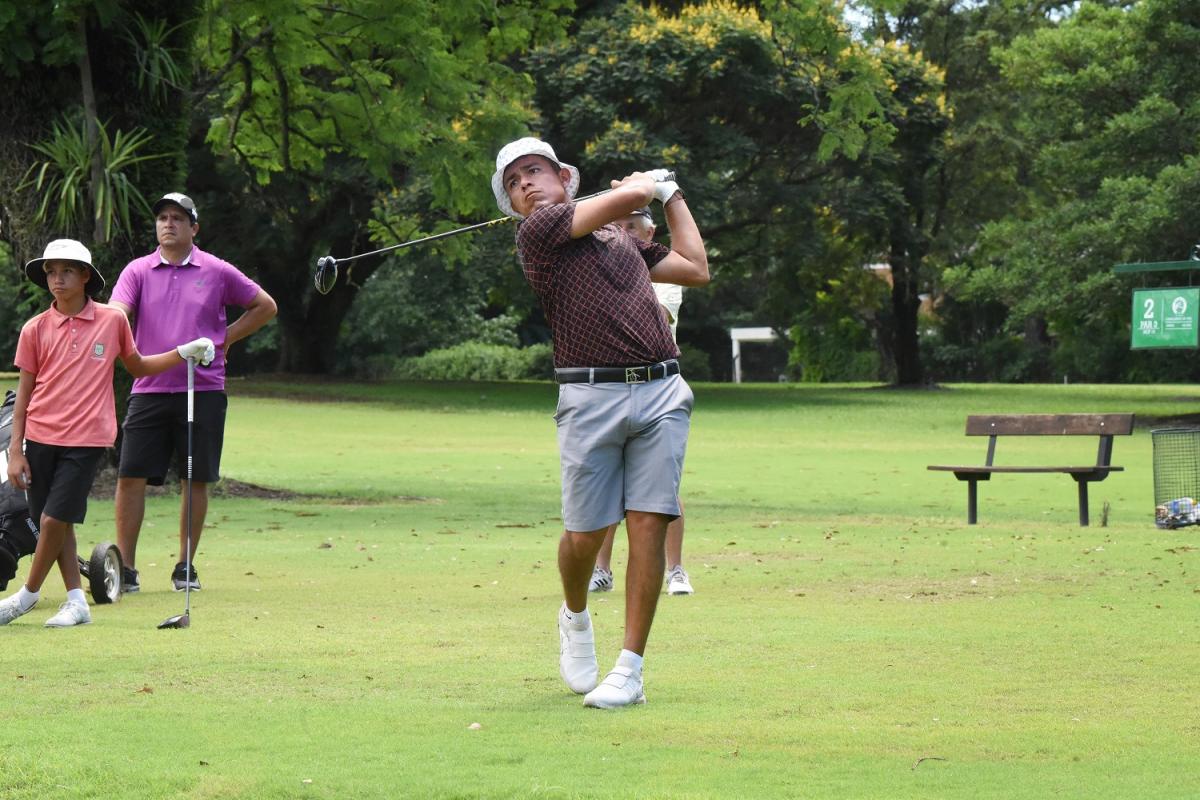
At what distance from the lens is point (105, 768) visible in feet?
16.8

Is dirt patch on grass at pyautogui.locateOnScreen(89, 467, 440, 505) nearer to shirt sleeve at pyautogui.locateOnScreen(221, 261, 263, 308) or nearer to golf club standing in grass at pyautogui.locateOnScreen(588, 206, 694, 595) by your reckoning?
shirt sleeve at pyautogui.locateOnScreen(221, 261, 263, 308)

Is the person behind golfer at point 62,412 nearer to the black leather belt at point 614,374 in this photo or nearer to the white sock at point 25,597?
→ the white sock at point 25,597

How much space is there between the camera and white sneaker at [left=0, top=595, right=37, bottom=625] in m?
8.58

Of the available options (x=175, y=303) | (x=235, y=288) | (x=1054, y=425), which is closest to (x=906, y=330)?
(x=1054, y=425)

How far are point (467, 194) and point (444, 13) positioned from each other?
82.5 inches

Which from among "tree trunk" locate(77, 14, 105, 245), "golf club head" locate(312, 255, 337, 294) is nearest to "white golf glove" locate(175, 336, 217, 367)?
"golf club head" locate(312, 255, 337, 294)

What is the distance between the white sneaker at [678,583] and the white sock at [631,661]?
3.63 metres

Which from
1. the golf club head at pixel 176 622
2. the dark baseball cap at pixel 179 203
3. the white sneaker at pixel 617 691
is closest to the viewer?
the white sneaker at pixel 617 691

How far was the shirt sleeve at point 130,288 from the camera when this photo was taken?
10125 millimetres

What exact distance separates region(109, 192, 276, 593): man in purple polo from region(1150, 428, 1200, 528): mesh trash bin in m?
8.12

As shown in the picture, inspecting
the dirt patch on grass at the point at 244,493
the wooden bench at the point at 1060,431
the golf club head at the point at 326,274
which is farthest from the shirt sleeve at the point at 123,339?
the dirt patch on grass at the point at 244,493

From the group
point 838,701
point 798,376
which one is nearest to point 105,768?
point 838,701

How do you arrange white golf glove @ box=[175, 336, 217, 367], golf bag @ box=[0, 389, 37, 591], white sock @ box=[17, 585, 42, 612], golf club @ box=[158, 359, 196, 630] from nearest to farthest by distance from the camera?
1. white sock @ box=[17, 585, 42, 612]
2. white golf glove @ box=[175, 336, 217, 367]
3. golf bag @ box=[0, 389, 37, 591]
4. golf club @ box=[158, 359, 196, 630]

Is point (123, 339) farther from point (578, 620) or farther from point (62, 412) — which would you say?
point (578, 620)
